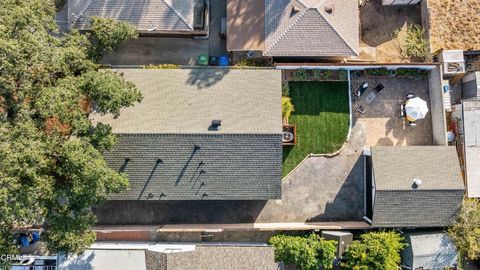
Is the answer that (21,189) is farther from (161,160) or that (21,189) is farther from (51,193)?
(161,160)

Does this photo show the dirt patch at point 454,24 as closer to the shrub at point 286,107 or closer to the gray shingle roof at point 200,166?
the shrub at point 286,107

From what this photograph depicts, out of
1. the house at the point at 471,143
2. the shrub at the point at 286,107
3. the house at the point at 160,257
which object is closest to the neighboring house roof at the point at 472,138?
the house at the point at 471,143

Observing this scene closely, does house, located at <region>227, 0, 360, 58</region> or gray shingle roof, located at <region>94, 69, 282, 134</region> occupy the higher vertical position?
house, located at <region>227, 0, 360, 58</region>

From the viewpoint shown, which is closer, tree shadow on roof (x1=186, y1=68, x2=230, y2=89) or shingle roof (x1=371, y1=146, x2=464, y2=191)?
shingle roof (x1=371, y1=146, x2=464, y2=191)

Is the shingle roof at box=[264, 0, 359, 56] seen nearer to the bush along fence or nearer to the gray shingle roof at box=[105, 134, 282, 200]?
the bush along fence

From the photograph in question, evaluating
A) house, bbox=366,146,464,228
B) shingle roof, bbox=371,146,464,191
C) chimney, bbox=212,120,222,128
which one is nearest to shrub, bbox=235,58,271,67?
chimney, bbox=212,120,222,128

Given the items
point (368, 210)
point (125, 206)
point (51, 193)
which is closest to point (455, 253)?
point (368, 210)

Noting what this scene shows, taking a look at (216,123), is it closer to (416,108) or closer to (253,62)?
(253,62)
